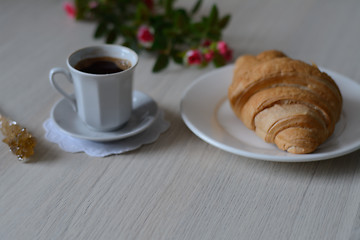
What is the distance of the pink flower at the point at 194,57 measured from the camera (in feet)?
4.18

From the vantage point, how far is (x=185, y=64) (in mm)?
1315

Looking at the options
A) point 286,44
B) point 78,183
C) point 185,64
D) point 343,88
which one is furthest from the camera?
point 286,44

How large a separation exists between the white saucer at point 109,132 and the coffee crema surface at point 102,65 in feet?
0.42

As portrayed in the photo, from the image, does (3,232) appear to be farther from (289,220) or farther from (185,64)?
(185,64)

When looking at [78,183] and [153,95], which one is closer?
[78,183]

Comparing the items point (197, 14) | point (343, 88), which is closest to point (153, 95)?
point (343, 88)

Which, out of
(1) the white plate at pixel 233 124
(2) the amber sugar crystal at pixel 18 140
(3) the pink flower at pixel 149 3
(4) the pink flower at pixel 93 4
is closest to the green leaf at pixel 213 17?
(1) the white plate at pixel 233 124

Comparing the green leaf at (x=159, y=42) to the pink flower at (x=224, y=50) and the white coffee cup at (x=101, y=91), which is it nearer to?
the pink flower at (x=224, y=50)

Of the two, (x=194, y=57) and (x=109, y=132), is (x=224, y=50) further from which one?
(x=109, y=132)

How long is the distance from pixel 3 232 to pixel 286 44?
1102mm

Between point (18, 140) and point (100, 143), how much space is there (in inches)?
7.0

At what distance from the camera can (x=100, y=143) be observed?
95 cm

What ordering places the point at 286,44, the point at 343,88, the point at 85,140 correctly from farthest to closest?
the point at 286,44, the point at 343,88, the point at 85,140

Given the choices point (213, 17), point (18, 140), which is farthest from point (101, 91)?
point (213, 17)
